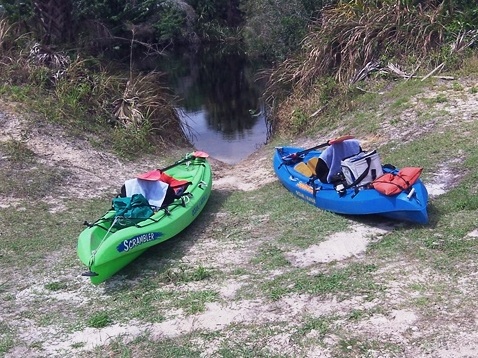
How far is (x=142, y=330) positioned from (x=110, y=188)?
4727 mm

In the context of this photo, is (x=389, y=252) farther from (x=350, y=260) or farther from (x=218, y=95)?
(x=218, y=95)

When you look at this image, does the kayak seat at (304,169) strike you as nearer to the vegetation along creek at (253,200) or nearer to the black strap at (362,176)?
the vegetation along creek at (253,200)

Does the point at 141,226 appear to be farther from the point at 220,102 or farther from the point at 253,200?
the point at 220,102

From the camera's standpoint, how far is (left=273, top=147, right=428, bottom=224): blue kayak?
636 centimetres

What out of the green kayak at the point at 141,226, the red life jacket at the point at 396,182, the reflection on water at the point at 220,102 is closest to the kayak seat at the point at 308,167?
the green kayak at the point at 141,226

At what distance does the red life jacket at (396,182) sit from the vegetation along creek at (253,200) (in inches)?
16.1

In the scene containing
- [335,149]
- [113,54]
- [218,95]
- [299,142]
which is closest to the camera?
[335,149]

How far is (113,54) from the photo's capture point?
16766 mm

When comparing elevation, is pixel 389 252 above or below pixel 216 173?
above

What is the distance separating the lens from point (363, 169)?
7145mm

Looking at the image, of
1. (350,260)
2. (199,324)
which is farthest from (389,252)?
(199,324)

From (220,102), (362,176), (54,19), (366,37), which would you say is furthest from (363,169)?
(220,102)

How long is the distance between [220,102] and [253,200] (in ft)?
38.7

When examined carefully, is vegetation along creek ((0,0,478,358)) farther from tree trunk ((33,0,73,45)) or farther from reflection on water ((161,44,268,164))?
reflection on water ((161,44,268,164))
